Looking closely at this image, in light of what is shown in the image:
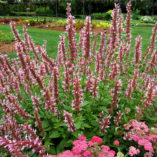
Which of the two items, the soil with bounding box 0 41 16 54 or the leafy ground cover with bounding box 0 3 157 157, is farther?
the soil with bounding box 0 41 16 54

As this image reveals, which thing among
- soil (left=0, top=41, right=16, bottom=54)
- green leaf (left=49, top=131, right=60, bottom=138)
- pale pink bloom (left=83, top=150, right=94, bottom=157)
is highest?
soil (left=0, top=41, right=16, bottom=54)

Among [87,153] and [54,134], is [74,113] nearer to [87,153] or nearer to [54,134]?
[54,134]

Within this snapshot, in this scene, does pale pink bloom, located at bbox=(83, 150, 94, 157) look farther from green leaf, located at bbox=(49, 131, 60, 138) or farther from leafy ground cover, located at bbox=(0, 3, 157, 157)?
green leaf, located at bbox=(49, 131, 60, 138)

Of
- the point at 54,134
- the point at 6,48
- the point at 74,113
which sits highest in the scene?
the point at 6,48

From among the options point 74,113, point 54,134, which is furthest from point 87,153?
point 74,113

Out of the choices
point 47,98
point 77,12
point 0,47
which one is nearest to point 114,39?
point 47,98

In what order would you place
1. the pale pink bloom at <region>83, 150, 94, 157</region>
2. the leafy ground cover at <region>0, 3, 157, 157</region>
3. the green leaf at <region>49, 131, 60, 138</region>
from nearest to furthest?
1. the pale pink bloom at <region>83, 150, 94, 157</region>
2. the leafy ground cover at <region>0, 3, 157, 157</region>
3. the green leaf at <region>49, 131, 60, 138</region>

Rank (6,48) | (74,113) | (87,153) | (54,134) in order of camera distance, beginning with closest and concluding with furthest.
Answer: (87,153), (54,134), (74,113), (6,48)

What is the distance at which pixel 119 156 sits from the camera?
1922 mm

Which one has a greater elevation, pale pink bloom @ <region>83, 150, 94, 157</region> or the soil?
the soil

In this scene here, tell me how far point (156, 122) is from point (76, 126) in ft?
6.35

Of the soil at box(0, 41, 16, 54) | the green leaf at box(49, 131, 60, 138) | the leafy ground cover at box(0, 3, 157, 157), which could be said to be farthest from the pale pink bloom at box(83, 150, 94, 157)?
the soil at box(0, 41, 16, 54)

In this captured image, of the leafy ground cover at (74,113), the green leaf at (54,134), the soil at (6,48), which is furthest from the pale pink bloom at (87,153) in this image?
the soil at (6,48)

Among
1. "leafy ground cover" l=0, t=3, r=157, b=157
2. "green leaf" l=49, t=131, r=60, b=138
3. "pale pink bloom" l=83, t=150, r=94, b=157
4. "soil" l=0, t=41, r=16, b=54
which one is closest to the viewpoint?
"pale pink bloom" l=83, t=150, r=94, b=157
